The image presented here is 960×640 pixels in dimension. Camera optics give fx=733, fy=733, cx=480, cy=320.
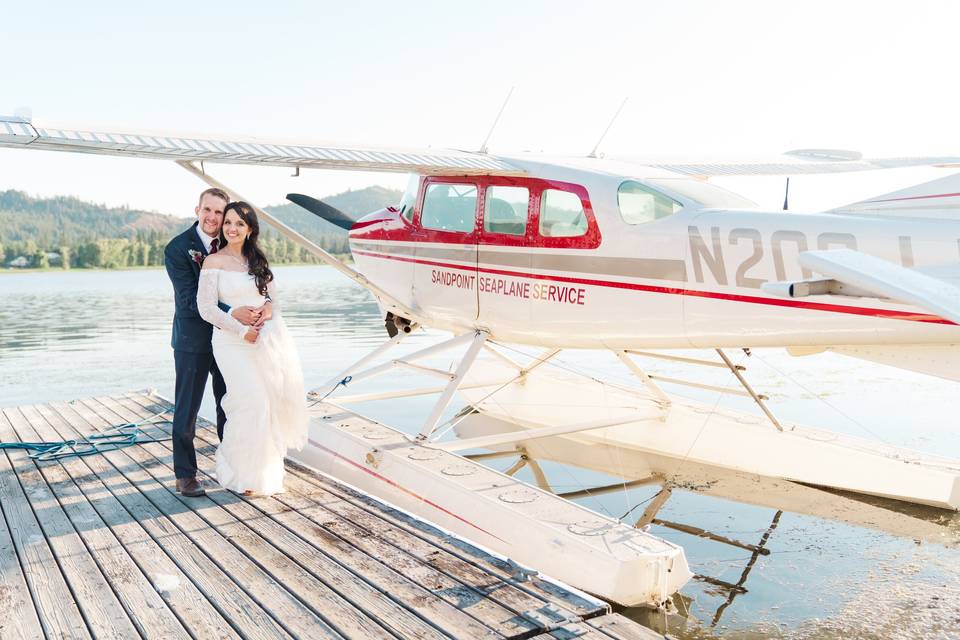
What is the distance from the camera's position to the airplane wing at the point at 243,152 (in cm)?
432

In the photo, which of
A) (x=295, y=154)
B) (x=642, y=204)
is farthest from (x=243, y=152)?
(x=642, y=204)

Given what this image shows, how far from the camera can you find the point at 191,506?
4367 mm

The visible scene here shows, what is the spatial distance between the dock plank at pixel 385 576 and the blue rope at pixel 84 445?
178 cm

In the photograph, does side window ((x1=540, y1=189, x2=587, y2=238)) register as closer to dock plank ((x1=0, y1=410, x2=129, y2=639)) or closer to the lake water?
the lake water

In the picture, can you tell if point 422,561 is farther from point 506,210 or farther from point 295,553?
point 506,210

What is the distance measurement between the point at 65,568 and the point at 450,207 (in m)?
3.64

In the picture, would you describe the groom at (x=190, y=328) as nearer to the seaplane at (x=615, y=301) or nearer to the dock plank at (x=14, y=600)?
the seaplane at (x=615, y=301)

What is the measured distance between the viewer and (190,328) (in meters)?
4.41

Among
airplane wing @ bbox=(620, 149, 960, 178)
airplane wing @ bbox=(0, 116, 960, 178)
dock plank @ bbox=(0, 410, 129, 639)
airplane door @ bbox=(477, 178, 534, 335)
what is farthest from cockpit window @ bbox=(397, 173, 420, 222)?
dock plank @ bbox=(0, 410, 129, 639)

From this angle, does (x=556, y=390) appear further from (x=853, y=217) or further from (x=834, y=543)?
(x=853, y=217)

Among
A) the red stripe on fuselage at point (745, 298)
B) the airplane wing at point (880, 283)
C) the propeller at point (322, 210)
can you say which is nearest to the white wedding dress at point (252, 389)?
the red stripe on fuselage at point (745, 298)

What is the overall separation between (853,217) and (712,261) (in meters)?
0.78

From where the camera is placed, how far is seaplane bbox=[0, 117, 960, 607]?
3.70 metres

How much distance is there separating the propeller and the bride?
3060 mm
